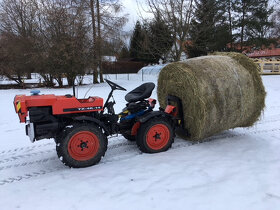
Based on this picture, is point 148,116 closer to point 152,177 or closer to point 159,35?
point 152,177

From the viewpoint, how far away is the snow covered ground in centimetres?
244

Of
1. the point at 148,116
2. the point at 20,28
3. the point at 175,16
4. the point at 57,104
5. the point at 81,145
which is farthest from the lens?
the point at 20,28

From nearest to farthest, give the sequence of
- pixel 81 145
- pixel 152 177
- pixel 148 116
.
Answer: pixel 152 177 < pixel 81 145 < pixel 148 116

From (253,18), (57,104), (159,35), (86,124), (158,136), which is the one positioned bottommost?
(158,136)

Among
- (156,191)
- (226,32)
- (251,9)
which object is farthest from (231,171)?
(251,9)

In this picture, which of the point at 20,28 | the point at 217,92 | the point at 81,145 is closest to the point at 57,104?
the point at 81,145

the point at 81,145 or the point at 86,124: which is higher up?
the point at 86,124

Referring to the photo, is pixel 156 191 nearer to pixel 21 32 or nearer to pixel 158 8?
pixel 158 8

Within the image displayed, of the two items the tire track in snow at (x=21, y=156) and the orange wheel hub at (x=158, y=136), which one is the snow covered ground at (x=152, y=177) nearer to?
the tire track in snow at (x=21, y=156)

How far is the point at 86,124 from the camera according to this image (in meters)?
3.22

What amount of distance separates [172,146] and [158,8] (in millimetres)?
8033

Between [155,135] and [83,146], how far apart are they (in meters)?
1.15

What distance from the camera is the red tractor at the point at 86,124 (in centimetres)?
302

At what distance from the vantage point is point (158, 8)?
10.3 m
